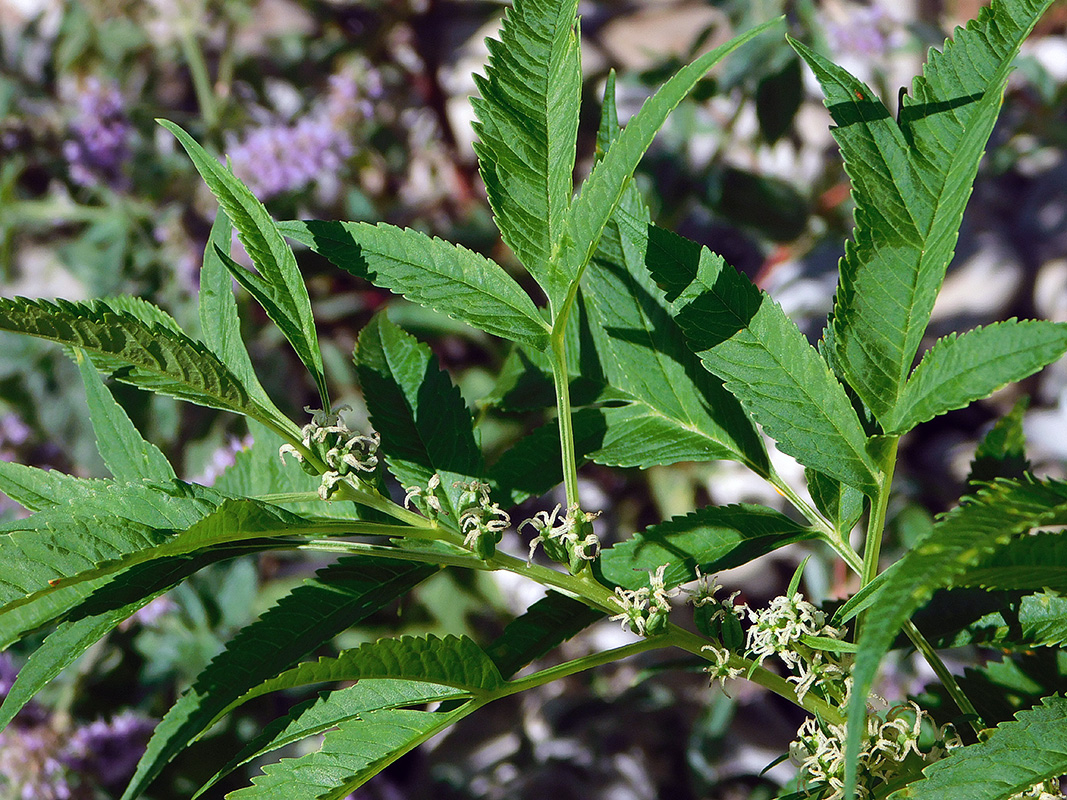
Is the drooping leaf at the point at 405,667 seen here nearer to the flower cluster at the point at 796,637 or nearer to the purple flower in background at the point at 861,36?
the flower cluster at the point at 796,637

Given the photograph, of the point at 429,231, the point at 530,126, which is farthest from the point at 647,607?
the point at 429,231

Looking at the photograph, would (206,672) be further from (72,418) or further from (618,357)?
(72,418)

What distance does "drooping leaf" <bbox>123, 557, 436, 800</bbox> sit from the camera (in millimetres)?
558

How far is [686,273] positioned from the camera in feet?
1.81

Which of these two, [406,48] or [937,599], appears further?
[406,48]

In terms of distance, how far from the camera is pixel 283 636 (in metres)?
0.57

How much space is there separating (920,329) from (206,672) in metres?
0.45

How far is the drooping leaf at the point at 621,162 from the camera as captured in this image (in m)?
0.44

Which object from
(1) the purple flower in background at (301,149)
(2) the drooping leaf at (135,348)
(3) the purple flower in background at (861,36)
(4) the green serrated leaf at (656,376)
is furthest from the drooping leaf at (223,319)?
(3) the purple flower in background at (861,36)

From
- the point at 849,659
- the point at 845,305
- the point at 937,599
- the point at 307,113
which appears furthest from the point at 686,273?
the point at 307,113

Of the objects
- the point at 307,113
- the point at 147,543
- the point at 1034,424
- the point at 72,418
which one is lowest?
the point at 1034,424

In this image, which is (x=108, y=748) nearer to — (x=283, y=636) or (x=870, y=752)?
(x=283, y=636)

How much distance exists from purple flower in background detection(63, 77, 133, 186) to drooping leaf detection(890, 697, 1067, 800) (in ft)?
5.55

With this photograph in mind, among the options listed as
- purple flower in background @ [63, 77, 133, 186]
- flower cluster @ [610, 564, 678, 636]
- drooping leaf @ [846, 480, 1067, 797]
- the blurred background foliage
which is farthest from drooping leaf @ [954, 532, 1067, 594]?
purple flower in background @ [63, 77, 133, 186]
